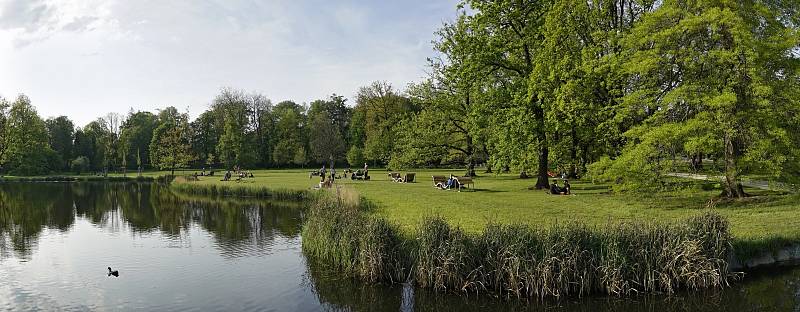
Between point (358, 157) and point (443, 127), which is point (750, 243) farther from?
point (358, 157)

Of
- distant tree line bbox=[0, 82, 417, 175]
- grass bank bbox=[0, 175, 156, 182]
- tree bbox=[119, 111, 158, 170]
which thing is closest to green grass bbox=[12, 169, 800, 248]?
distant tree line bbox=[0, 82, 417, 175]

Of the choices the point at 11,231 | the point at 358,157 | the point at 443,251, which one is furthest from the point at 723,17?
the point at 358,157

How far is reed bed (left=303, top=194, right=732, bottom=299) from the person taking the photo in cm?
1166

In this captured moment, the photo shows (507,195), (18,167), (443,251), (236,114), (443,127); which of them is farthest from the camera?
(236,114)

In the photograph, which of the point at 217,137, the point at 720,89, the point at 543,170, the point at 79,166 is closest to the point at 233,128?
the point at 217,137

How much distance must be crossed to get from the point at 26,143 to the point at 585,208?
256ft

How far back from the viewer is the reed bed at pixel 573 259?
11664mm

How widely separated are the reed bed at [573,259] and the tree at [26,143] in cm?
7769

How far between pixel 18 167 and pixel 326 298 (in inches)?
3061

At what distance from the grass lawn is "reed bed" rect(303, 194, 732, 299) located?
2.26m

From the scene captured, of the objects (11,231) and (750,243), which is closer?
(750,243)

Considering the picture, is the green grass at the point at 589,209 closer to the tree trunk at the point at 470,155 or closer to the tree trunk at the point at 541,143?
the tree trunk at the point at 541,143

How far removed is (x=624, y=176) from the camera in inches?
830

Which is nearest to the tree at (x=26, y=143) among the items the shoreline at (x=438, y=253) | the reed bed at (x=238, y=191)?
the reed bed at (x=238, y=191)
